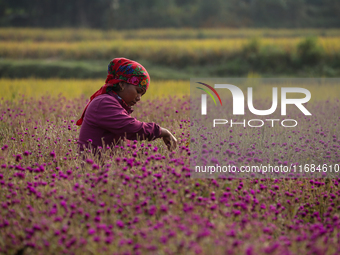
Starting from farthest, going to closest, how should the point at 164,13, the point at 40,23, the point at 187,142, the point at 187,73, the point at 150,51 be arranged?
the point at 40,23, the point at 164,13, the point at 150,51, the point at 187,73, the point at 187,142

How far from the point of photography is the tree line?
30.0m

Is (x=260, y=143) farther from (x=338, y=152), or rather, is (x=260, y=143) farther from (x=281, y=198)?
(x=281, y=198)

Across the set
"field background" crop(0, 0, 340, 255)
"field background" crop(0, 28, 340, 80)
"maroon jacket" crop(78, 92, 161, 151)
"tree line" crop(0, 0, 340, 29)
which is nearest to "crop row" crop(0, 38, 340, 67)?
"field background" crop(0, 28, 340, 80)

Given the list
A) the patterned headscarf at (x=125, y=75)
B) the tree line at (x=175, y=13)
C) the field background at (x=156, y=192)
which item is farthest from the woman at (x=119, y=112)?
the tree line at (x=175, y=13)

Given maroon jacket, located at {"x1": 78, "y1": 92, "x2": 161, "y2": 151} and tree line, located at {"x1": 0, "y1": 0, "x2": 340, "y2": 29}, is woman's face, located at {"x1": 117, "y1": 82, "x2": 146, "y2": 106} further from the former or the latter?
tree line, located at {"x1": 0, "y1": 0, "x2": 340, "y2": 29}

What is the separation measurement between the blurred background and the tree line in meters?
0.09

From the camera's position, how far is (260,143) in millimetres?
3492

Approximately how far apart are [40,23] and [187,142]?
113ft

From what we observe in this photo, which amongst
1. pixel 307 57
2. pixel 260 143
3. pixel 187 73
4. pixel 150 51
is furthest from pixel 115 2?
pixel 260 143

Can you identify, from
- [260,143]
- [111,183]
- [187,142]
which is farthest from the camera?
[260,143]

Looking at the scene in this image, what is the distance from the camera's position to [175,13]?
30.3m

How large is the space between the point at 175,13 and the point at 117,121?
29368mm

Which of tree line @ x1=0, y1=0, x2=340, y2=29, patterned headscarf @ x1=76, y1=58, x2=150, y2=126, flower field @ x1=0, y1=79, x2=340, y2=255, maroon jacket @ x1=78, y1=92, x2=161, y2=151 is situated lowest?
flower field @ x1=0, y1=79, x2=340, y2=255

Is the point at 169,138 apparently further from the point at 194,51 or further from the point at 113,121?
the point at 194,51
